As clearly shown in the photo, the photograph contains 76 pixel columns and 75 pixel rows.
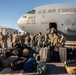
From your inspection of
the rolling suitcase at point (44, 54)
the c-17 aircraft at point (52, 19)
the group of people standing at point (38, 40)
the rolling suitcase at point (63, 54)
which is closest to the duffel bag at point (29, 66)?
the rolling suitcase at point (44, 54)

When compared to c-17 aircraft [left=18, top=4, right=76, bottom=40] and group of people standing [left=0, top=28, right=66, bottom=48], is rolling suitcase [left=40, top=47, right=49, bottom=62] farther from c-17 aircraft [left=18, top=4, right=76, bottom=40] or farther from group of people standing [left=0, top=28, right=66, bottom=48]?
c-17 aircraft [left=18, top=4, right=76, bottom=40]

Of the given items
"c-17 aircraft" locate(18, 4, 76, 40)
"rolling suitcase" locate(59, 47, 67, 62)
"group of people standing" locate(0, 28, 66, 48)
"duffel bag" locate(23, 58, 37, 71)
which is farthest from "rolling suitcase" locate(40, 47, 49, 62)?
"c-17 aircraft" locate(18, 4, 76, 40)

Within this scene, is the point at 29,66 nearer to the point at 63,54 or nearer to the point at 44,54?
the point at 44,54

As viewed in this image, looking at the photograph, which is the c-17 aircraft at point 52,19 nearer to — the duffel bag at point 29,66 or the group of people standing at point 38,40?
the group of people standing at point 38,40

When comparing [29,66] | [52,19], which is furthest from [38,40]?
[29,66]

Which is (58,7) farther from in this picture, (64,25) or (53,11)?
(64,25)

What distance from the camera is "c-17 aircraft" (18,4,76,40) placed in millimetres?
19828

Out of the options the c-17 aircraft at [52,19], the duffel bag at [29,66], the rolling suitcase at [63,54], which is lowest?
the duffel bag at [29,66]

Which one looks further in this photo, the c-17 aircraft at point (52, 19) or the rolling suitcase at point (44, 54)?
the c-17 aircraft at point (52, 19)

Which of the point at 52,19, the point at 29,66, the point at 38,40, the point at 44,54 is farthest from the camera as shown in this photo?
the point at 52,19

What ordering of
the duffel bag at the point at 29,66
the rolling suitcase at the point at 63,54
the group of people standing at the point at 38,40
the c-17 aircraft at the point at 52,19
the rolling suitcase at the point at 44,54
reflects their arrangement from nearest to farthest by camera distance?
the duffel bag at the point at 29,66
the rolling suitcase at the point at 44,54
the rolling suitcase at the point at 63,54
the group of people standing at the point at 38,40
the c-17 aircraft at the point at 52,19

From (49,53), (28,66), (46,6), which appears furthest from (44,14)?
(28,66)

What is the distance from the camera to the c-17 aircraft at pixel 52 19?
19828 millimetres

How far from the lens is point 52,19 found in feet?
65.9
